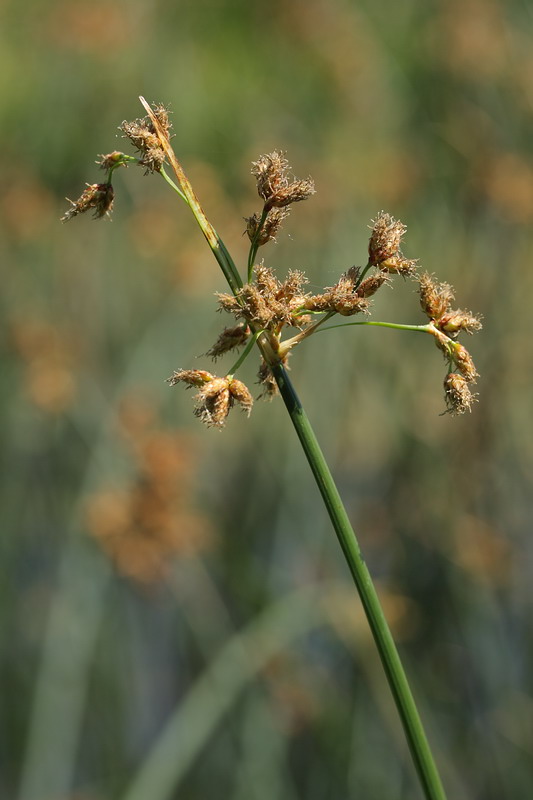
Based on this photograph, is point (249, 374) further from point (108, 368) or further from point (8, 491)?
point (8, 491)

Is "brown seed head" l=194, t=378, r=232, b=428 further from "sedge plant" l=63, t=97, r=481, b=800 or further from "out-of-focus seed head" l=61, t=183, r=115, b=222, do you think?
"out-of-focus seed head" l=61, t=183, r=115, b=222

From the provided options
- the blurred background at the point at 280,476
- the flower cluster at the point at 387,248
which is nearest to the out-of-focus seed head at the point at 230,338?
the flower cluster at the point at 387,248

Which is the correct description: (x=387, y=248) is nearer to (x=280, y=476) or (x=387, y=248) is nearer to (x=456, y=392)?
(x=456, y=392)

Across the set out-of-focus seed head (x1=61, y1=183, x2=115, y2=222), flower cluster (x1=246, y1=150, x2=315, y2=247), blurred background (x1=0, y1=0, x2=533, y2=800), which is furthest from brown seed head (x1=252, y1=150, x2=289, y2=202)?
blurred background (x1=0, y1=0, x2=533, y2=800)

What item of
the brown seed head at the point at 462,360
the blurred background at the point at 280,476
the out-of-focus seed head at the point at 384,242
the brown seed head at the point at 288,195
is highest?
the blurred background at the point at 280,476

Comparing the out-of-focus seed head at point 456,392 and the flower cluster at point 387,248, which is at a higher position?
the flower cluster at point 387,248

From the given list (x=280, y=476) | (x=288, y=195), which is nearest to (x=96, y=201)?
(x=288, y=195)

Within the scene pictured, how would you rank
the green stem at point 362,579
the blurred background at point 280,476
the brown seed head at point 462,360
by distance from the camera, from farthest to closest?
the blurred background at point 280,476 → the brown seed head at point 462,360 → the green stem at point 362,579

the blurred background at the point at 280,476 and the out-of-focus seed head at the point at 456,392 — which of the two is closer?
the out-of-focus seed head at the point at 456,392

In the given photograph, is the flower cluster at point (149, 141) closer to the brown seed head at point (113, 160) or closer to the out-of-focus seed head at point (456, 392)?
the brown seed head at point (113, 160)
